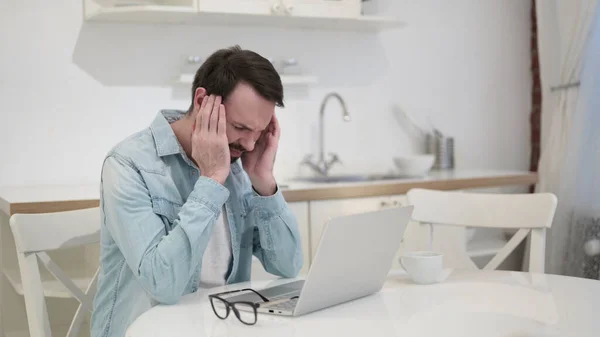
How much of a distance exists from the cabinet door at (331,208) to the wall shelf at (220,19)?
84cm

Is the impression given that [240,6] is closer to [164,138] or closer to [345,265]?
[164,138]

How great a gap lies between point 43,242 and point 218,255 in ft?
1.40

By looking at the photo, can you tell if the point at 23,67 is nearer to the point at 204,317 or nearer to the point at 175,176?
the point at 175,176

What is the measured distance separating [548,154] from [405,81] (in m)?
0.78

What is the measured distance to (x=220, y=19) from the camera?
3318 mm

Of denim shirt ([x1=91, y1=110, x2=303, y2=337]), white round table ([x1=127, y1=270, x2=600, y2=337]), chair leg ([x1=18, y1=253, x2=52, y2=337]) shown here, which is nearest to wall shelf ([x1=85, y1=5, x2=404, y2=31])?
denim shirt ([x1=91, y1=110, x2=303, y2=337])

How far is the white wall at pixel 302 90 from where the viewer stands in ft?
10.4

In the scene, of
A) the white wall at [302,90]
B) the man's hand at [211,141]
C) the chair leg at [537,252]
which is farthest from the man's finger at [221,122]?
the white wall at [302,90]

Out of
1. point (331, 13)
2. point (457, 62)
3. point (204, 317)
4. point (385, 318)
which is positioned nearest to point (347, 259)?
point (385, 318)

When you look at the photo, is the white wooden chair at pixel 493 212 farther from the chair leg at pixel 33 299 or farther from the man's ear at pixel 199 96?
the chair leg at pixel 33 299

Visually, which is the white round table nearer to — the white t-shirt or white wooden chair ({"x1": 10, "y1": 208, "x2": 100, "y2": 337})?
the white t-shirt

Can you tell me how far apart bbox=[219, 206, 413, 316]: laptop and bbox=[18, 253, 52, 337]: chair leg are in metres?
0.56

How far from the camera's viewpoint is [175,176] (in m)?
1.80

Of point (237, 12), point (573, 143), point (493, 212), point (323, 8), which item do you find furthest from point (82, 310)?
point (573, 143)
